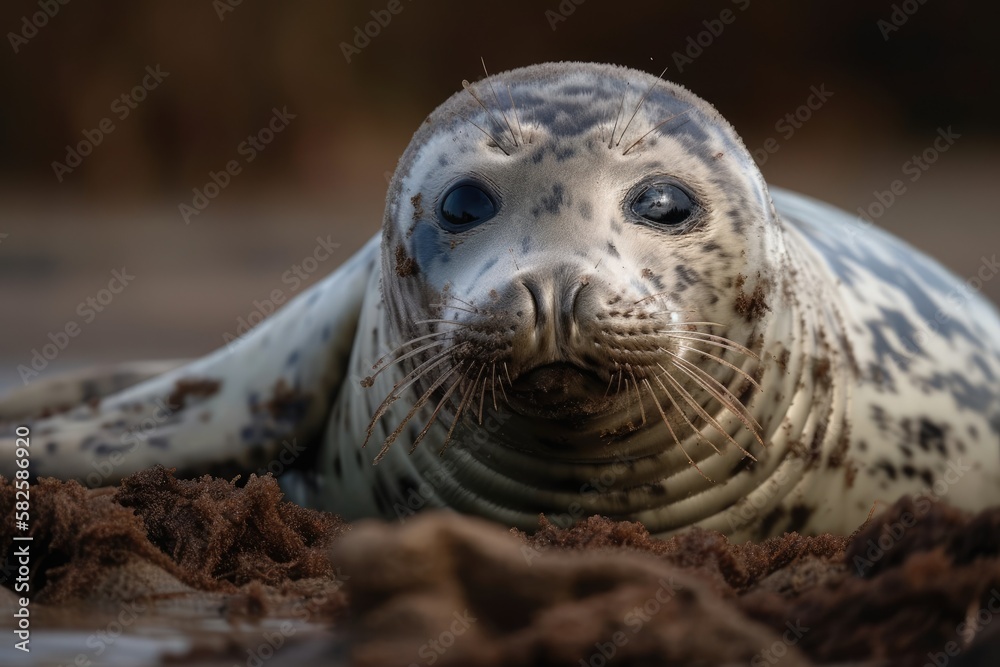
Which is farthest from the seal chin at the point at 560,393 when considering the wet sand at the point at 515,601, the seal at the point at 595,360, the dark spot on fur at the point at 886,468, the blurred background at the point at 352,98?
the blurred background at the point at 352,98

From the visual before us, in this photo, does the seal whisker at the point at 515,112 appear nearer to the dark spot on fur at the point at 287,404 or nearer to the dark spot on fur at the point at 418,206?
the dark spot on fur at the point at 418,206

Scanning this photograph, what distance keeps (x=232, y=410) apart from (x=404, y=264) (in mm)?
960

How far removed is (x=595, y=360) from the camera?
8.90 ft

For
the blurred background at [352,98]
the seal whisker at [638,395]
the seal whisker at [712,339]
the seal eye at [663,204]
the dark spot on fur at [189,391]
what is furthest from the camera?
the blurred background at [352,98]

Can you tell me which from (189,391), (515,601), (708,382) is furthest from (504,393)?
(189,391)

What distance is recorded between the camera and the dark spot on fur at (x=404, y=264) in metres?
3.22

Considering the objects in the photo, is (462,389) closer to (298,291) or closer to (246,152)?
(298,291)

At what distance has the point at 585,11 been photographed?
12312 mm

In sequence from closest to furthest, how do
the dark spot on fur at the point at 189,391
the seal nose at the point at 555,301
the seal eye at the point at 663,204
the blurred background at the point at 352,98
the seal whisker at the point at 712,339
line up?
the seal nose at the point at 555,301 → the seal whisker at the point at 712,339 → the seal eye at the point at 663,204 → the dark spot on fur at the point at 189,391 → the blurred background at the point at 352,98

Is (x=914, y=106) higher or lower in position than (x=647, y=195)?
higher

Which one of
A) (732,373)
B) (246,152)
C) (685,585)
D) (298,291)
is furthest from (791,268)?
(246,152)

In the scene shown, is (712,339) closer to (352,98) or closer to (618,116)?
(618,116)

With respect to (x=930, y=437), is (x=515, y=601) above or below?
below

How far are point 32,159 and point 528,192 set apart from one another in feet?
31.6
